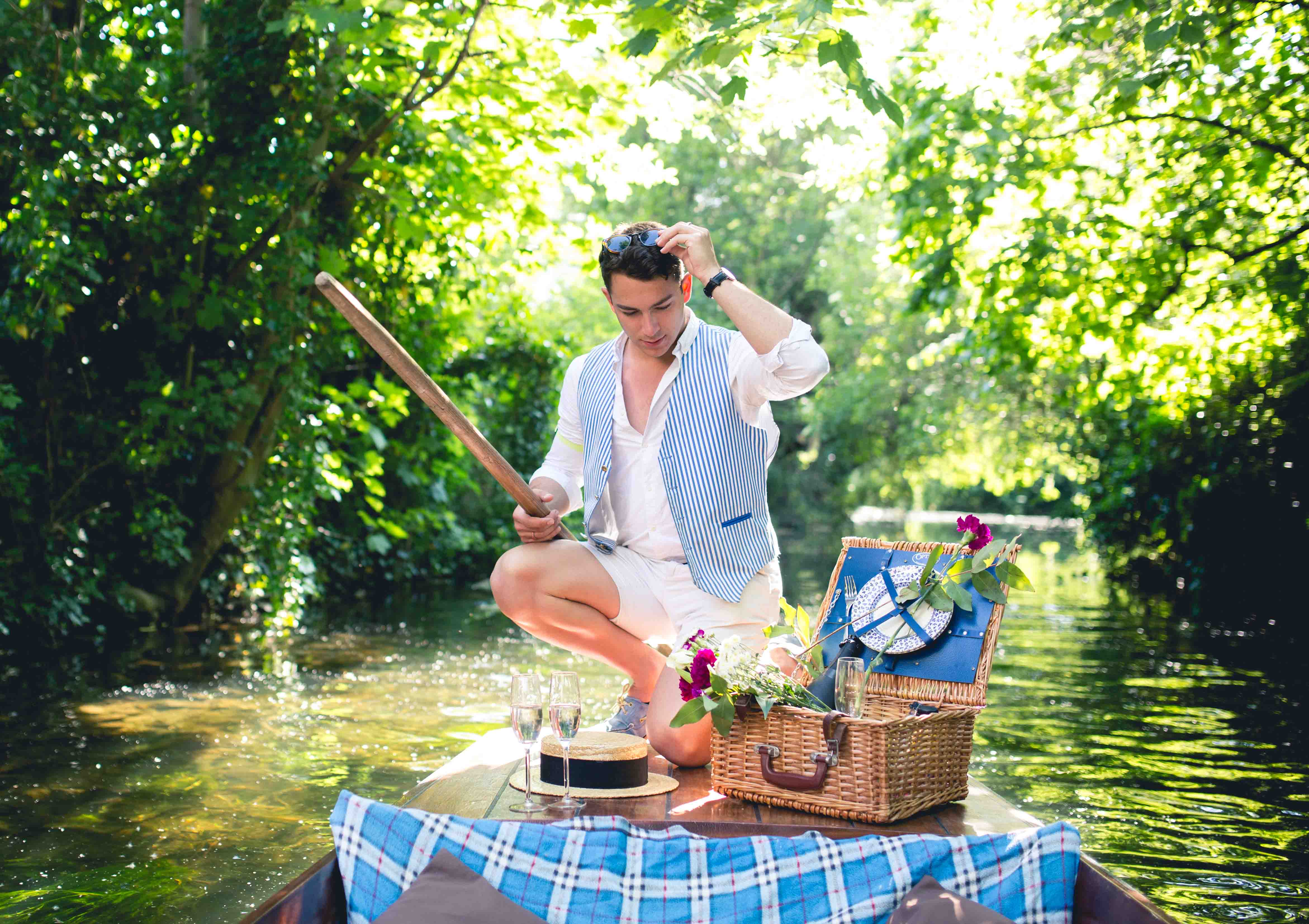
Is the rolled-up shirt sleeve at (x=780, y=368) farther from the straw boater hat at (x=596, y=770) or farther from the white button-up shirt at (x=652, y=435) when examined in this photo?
the straw boater hat at (x=596, y=770)

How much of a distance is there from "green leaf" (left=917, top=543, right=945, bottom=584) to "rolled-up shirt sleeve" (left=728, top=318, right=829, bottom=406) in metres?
0.51

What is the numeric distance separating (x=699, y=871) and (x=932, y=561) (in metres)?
1.36

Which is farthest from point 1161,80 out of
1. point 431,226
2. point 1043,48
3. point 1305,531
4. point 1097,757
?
point 1305,531

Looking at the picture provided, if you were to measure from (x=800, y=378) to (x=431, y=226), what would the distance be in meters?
6.01

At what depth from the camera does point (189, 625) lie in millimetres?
8297

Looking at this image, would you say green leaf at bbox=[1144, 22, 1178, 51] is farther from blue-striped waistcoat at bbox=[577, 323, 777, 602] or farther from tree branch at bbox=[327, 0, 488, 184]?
tree branch at bbox=[327, 0, 488, 184]

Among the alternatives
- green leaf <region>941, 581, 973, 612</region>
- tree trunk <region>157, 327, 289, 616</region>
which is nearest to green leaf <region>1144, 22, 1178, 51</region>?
green leaf <region>941, 581, 973, 612</region>

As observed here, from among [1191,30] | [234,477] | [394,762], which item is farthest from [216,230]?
[1191,30]

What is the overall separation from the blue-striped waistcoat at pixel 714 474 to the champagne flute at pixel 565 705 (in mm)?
793

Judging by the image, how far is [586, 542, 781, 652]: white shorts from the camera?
3301 mm

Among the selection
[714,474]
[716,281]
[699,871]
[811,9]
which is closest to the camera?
[699,871]

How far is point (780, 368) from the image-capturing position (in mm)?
3020

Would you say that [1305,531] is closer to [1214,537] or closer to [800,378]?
[1214,537]

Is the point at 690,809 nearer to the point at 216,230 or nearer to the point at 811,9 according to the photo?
the point at 811,9
